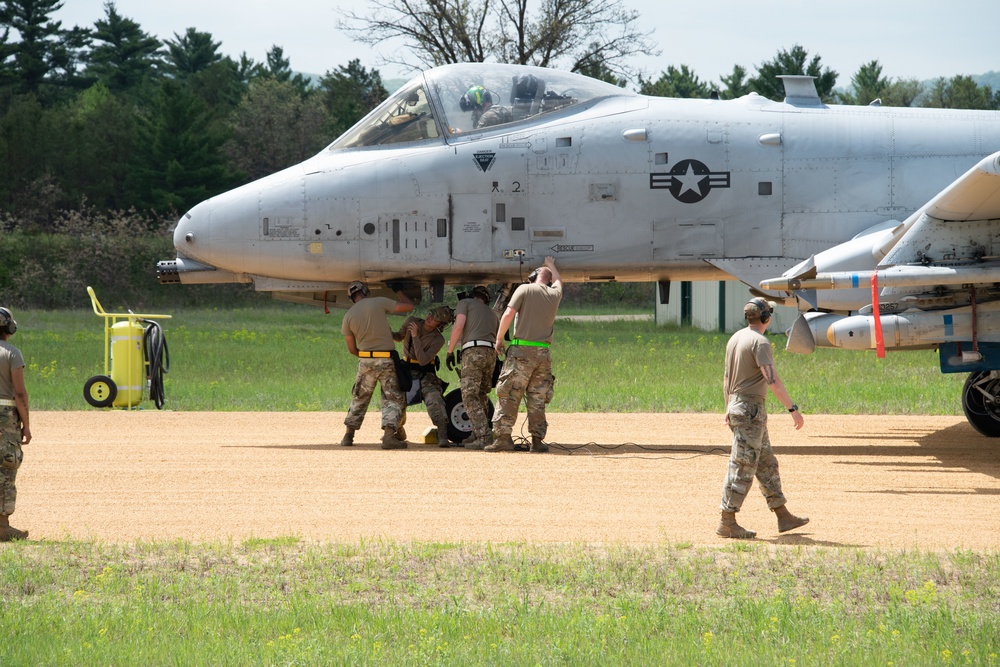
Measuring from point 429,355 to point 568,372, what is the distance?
1100 cm

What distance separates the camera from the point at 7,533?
9.28 m

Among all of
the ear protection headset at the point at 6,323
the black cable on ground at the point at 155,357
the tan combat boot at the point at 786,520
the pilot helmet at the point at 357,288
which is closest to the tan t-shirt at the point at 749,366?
the tan combat boot at the point at 786,520

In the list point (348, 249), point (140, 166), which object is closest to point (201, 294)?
point (140, 166)

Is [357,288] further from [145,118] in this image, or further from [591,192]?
[145,118]

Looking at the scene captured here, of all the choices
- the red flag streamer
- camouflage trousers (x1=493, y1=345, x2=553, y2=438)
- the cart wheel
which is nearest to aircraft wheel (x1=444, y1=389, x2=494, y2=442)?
camouflage trousers (x1=493, y1=345, x2=553, y2=438)

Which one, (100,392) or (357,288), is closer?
(357,288)

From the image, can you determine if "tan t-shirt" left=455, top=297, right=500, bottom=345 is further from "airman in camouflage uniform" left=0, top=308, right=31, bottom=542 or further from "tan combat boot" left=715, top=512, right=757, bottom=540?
"airman in camouflage uniform" left=0, top=308, right=31, bottom=542

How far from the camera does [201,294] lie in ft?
174

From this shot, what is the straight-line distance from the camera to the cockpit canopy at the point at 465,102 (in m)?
14.5

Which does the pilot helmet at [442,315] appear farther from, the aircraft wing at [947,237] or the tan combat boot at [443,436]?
the aircraft wing at [947,237]

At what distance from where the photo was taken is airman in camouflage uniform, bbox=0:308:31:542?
30.3 feet

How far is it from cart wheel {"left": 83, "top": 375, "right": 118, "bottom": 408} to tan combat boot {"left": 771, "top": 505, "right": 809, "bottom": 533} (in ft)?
41.6

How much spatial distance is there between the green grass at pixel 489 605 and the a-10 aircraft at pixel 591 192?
5953 mm

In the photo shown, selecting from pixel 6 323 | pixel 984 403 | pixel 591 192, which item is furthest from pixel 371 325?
pixel 984 403
